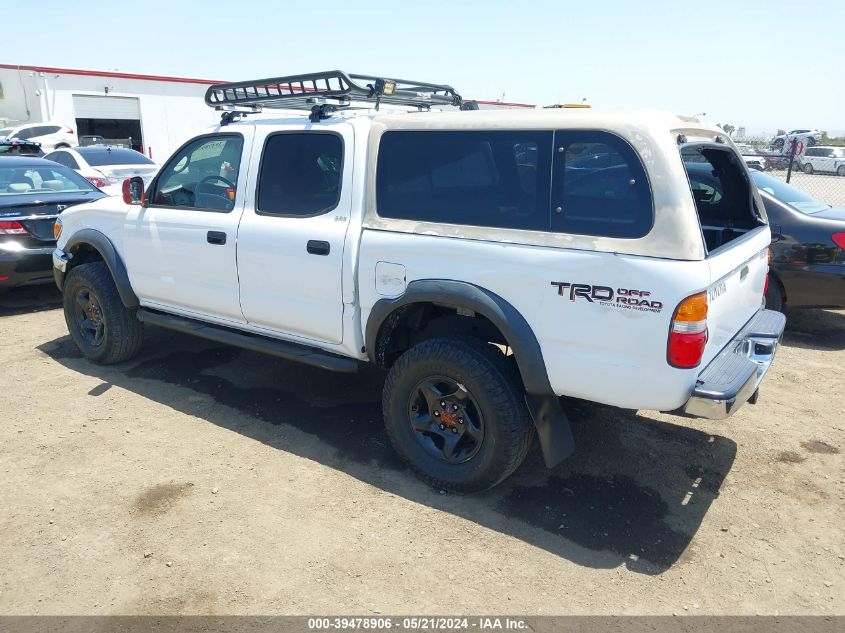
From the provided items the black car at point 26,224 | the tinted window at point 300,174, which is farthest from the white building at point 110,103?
the tinted window at point 300,174

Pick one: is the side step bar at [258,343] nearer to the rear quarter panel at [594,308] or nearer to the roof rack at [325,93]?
the rear quarter panel at [594,308]

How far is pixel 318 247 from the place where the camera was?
3.95 metres

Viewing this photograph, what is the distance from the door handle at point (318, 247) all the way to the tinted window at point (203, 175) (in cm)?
83

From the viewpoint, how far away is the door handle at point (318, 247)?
154 inches

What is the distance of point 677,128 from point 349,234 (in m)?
1.81

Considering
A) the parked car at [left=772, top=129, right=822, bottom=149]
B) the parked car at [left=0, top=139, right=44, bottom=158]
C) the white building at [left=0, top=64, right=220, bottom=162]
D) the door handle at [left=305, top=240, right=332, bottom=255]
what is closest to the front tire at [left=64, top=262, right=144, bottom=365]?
the door handle at [left=305, top=240, right=332, bottom=255]

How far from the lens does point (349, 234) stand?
12.6 feet

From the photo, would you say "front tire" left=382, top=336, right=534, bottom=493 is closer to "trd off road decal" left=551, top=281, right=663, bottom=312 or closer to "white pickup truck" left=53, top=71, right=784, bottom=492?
"white pickup truck" left=53, top=71, right=784, bottom=492

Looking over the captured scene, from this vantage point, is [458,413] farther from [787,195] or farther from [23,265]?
[23,265]

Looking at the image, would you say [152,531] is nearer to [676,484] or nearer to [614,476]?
[614,476]

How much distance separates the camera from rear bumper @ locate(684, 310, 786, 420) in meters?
2.99

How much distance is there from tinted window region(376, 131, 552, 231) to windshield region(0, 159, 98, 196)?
17.9ft

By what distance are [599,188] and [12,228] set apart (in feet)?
20.2

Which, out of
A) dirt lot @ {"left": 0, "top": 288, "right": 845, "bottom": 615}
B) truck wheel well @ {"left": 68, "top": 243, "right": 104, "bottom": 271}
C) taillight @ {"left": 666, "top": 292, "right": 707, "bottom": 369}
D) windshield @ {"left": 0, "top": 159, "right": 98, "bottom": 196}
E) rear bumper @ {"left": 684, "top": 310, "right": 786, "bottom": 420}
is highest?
windshield @ {"left": 0, "top": 159, "right": 98, "bottom": 196}
